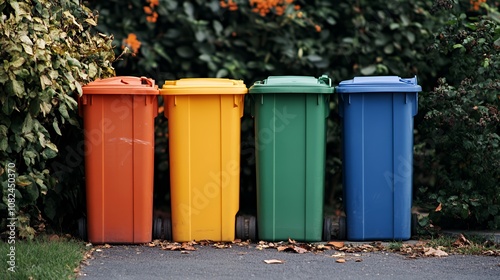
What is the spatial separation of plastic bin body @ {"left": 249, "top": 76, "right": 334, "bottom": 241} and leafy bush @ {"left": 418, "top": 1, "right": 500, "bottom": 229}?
99 centimetres

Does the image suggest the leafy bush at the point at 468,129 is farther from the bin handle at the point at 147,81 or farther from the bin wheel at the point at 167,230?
the bin handle at the point at 147,81

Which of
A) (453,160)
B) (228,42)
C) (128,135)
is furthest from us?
(228,42)

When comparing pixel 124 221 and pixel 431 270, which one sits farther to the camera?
pixel 124 221

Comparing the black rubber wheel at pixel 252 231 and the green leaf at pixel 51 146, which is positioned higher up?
the green leaf at pixel 51 146

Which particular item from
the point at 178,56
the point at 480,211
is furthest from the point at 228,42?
the point at 480,211

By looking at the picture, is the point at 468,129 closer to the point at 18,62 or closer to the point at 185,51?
the point at 185,51

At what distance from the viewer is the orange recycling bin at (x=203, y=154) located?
688 cm

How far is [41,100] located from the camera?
634 cm

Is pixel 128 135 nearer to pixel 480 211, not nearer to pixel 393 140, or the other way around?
pixel 393 140

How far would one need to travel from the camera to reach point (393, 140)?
22.6 ft

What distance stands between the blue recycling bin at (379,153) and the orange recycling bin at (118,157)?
1.54 m

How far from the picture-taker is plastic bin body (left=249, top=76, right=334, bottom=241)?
6910mm

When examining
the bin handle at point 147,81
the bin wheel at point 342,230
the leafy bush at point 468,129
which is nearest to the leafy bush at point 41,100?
the bin handle at point 147,81

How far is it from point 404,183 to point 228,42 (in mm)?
2548
